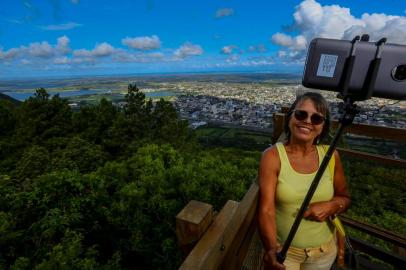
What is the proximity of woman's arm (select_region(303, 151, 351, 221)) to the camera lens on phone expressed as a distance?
77 cm

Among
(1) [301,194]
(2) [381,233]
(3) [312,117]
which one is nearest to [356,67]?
(3) [312,117]

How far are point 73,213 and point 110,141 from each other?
36.7 feet

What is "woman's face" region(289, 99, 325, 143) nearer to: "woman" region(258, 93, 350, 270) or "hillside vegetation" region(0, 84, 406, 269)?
"woman" region(258, 93, 350, 270)

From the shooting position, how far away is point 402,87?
112 cm

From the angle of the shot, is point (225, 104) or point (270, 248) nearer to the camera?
point (270, 248)

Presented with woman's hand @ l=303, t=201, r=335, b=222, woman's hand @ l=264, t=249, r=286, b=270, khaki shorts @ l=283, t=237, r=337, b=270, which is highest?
woman's hand @ l=303, t=201, r=335, b=222

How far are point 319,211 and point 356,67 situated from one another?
2.83 ft

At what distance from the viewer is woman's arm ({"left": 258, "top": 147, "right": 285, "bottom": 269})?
1.53 meters

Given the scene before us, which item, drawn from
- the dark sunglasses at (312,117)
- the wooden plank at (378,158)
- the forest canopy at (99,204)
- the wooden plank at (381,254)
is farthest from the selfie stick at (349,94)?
the forest canopy at (99,204)

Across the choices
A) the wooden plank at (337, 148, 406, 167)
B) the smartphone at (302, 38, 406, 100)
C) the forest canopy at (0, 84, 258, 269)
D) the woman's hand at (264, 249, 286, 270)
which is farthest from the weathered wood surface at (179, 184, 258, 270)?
the forest canopy at (0, 84, 258, 269)

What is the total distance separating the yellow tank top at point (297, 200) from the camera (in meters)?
1.62

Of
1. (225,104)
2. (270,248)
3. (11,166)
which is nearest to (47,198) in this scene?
(270,248)

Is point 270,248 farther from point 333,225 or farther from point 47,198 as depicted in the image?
point 47,198

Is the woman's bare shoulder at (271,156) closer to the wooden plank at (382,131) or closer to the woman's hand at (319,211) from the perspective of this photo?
the woman's hand at (319,211)
